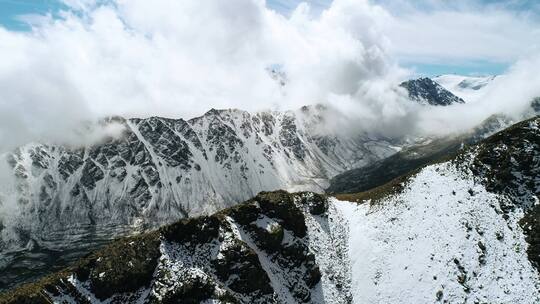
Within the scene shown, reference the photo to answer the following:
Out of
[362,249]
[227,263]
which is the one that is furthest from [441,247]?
[227,263]

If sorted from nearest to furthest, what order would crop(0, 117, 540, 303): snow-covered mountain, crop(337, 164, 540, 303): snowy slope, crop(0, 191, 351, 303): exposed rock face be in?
crop(337, 164, 540, 303): snowy slope → crop(0, 117, 540, 303): snow-covered mountain → crop(0, 191, 351, 303): exposed rock face

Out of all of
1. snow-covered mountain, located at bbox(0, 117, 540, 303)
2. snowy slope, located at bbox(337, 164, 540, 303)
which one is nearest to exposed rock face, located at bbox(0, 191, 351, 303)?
snow-covered mountain, located at bbox(0, 117, 540, 303)

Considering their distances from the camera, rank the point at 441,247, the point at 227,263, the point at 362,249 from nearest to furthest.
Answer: the point at 441,247
the point at 227,263
the point at 362,249

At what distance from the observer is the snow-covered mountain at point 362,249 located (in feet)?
298

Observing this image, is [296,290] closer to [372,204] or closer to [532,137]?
[372,204]

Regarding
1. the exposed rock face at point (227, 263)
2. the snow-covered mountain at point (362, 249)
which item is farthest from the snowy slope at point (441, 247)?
the exposed rock face at point (227, 263)

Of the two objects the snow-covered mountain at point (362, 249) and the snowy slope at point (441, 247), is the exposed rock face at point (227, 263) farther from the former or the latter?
the snowy slope at point (441, 247)

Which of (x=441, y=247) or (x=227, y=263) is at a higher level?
(x=227, y=263)

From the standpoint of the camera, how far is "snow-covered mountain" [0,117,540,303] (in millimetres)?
90938

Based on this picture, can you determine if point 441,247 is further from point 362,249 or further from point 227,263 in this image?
point 227,263

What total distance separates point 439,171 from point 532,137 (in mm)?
25142

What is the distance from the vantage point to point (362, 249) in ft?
364

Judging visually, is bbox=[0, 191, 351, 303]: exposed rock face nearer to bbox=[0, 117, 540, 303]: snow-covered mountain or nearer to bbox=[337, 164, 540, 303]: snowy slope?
bbox=[0, 117, 540, 303]: snow-covered mountain

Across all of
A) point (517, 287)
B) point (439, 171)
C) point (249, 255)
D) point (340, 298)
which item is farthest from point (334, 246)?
point (517, 287)
